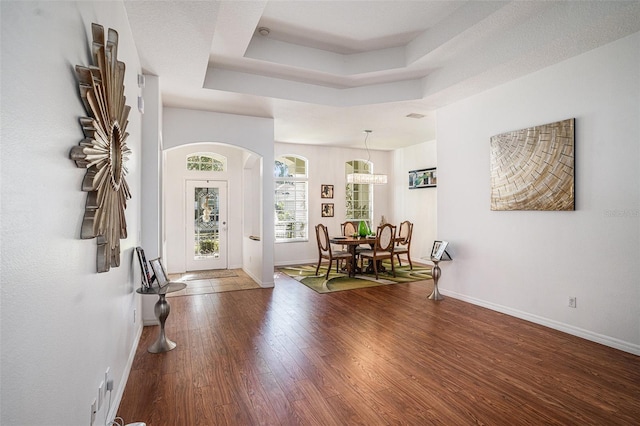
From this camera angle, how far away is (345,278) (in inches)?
255

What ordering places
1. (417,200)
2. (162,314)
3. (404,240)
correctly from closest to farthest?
1. (162,314)
2. (404,240)
3. (417,200)

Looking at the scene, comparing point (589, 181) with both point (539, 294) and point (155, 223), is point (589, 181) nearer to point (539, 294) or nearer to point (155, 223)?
point (539, 294)

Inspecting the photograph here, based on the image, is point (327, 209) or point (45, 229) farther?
point (327, 209)

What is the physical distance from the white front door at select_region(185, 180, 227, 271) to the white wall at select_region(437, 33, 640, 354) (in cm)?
489

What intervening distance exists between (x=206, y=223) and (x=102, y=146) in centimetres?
591

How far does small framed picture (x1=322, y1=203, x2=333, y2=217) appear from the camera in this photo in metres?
8.45

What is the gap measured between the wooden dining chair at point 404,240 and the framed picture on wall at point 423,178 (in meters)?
1.00

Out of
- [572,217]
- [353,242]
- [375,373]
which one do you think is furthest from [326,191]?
[375,373]

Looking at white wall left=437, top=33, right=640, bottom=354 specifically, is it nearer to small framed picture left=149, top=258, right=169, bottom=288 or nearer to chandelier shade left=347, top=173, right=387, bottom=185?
chandelier shade left=347, top=173, right=387, bottom=185

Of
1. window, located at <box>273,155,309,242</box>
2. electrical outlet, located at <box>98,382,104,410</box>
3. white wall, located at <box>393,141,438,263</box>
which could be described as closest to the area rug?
white wall, located at <box>393,141,438,263</box>

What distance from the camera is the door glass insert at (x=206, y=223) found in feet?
23.9

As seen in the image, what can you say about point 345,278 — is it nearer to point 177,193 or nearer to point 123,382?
point 177,193

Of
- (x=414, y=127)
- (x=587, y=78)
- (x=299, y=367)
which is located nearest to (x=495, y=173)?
(x=587, y=78)

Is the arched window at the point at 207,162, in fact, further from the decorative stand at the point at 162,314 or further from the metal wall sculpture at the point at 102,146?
the metal wall sculpture at the point at 102,146
